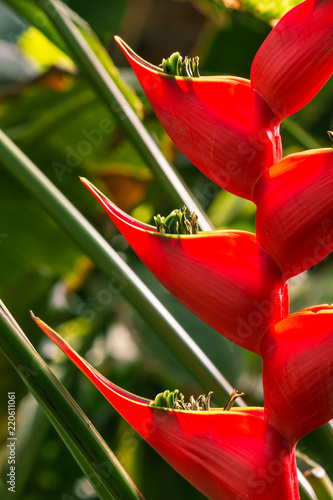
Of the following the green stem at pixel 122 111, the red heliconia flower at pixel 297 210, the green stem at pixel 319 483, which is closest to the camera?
the red heliconia flower at pixel 297 210

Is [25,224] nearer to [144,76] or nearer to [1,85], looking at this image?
[1,85]

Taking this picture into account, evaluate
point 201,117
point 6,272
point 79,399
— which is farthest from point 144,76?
point 79,399

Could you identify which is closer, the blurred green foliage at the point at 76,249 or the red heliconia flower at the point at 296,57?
the red heliconia flower at the point at 296,57

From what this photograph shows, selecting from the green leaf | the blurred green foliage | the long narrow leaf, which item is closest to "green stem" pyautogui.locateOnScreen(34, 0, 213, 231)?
the long narrow leaf

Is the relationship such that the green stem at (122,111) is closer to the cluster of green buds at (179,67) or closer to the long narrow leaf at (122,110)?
the long narrow leaf at (122,110)

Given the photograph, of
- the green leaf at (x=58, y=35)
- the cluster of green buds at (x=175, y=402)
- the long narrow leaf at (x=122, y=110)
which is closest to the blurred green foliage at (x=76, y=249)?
the green leaf at (x=58, y=35)
